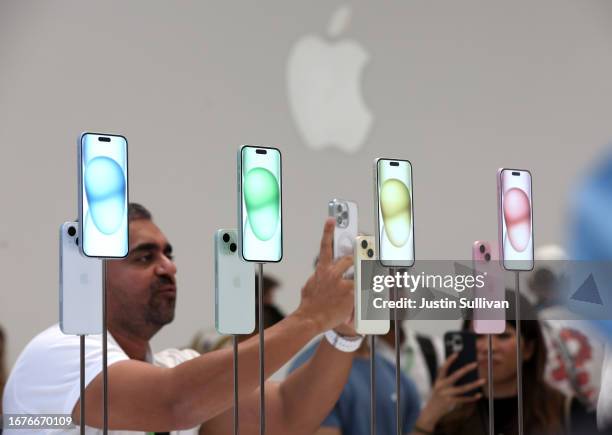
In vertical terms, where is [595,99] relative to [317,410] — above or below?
above

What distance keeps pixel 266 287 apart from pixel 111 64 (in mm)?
714

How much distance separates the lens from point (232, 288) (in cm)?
140

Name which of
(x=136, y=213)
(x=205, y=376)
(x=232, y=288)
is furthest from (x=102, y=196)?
(x=136, y=213)

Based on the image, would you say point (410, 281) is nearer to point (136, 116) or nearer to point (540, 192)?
point (136, 116)

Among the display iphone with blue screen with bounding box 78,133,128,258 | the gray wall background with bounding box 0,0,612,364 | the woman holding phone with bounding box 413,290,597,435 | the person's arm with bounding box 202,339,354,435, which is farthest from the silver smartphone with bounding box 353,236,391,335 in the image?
the gray wall background with bounding box 0,0,612,364

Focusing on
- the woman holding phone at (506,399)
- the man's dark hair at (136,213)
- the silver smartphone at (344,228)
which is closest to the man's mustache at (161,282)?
the man's dark hair at (136,213)

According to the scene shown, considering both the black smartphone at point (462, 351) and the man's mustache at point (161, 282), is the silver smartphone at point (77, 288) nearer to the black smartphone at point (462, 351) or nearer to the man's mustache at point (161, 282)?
the man's mustache at point (161, 282)

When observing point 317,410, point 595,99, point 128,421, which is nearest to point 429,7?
point 595,99

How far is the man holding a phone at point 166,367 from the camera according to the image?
1.53m

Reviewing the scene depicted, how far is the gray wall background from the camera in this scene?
2473mm

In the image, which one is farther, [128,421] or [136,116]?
[136,116]

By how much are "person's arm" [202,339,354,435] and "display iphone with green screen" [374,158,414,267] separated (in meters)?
0.33

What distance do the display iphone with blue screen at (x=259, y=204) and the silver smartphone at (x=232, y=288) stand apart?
5cm

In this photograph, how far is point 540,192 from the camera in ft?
9.61
